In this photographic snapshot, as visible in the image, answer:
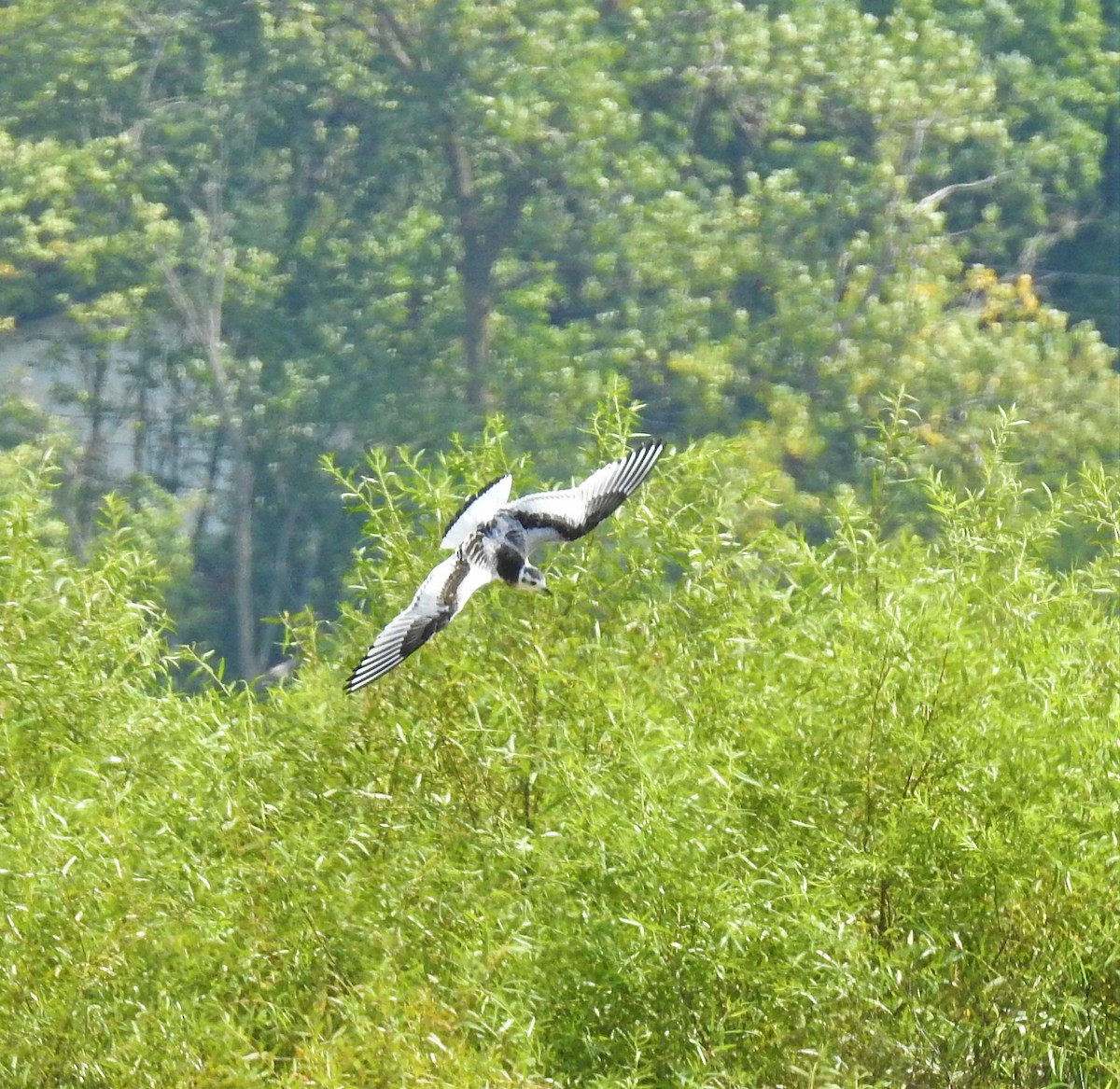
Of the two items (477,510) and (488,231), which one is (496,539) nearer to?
(477,510)

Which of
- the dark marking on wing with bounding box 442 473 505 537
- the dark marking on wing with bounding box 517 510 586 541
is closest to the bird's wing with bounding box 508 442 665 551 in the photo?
the dark marking on wing with bounding box 517 510 586 541

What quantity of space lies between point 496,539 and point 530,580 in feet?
0.55

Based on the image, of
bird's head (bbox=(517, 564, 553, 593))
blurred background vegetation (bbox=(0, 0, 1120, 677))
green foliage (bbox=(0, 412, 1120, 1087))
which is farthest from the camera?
blurred background vegetation (bbox=(0, 0, 1120, 677))

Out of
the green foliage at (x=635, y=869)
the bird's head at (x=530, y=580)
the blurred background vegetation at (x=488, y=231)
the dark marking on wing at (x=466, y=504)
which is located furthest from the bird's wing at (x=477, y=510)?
the blurred background vegetation at (x=488, y=231)

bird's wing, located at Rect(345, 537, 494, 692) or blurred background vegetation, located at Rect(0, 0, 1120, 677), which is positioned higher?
bird's wing, located at Rect(345, 537, 494, 692)

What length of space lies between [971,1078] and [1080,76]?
22.0 meters

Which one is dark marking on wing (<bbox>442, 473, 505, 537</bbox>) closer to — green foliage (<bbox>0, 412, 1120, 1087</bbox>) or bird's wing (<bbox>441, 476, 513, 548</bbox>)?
bird's wing (<bbox>441, 476, 513, 548</bbox>)

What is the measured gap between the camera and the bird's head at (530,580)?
15.6 ft

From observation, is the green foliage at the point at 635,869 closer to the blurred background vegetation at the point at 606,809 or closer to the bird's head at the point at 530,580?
the blurred background vegetation at the point at 606,809

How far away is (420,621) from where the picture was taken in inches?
175

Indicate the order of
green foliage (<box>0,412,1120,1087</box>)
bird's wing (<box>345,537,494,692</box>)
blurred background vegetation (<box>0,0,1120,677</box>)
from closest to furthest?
green foliage (<box>0,412,1120,1087</box>), bird's wing (<box>345,537,494,692</box>), blurred background vegetation (<box>0,0,1120,677</box>)

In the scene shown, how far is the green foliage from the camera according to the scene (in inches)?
144

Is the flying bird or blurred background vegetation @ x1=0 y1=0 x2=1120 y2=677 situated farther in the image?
blurred background vegetation @ x1=0 y1=0 x2=1120 y2=677

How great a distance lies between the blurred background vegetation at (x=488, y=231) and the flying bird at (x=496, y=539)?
15.7 metres
